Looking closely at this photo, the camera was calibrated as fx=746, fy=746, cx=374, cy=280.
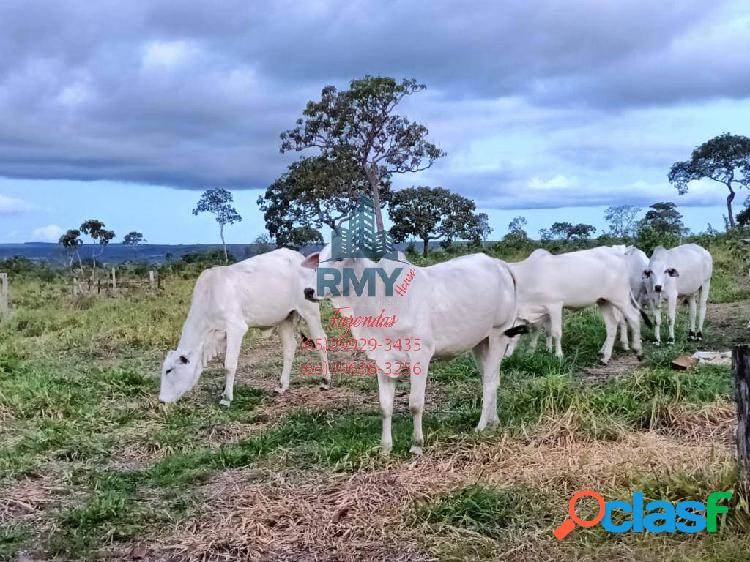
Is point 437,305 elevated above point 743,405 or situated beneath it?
elevated above

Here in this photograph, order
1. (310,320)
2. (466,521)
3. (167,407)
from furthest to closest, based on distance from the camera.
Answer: (310,320) < (167,407) < (466,521)

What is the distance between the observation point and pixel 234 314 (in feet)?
26.2

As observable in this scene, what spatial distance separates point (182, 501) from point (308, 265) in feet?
6.12

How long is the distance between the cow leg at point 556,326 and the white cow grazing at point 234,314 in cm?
306

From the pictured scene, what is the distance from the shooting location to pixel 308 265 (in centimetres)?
557

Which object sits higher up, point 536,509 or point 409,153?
point 409,153

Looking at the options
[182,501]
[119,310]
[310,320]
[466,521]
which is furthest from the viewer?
[119,310]

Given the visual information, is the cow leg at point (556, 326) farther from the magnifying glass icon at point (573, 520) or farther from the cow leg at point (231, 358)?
the magnifying glass icon at point (573, 520)

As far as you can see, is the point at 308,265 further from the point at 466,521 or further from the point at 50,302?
the point at 50,302

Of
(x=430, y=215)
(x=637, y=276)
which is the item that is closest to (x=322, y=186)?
(x=430, y=215)

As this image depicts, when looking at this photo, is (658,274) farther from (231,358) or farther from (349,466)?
(349,466)

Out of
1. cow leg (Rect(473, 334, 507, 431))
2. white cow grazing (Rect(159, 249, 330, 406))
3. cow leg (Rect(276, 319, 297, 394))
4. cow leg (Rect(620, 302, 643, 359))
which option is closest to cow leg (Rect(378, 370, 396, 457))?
cow leg (Rect(473, 334, 507, 431))

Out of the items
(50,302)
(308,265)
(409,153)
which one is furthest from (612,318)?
(409,153)

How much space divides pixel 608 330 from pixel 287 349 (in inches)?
169
